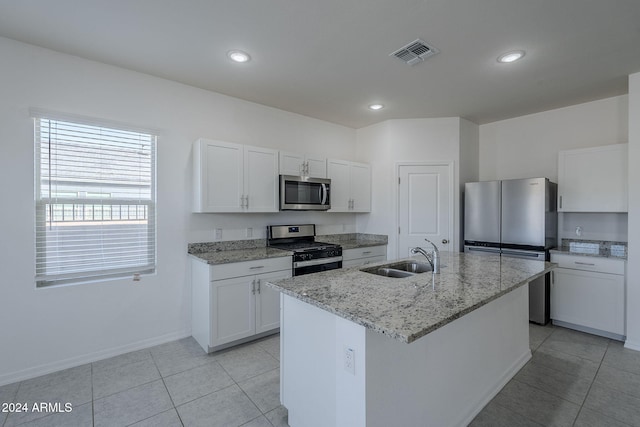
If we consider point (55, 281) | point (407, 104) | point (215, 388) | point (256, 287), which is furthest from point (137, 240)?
point (407, 104)

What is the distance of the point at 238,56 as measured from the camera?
2592 mm

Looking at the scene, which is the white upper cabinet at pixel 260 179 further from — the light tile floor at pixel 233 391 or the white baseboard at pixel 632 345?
the white baseboard at pixel 632 345

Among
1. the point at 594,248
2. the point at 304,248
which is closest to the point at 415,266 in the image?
the point at 304,248

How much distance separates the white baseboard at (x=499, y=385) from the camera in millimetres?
1982

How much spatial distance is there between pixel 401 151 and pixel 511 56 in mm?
1867

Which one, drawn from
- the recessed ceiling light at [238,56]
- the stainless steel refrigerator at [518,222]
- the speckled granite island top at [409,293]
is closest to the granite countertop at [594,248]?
the stainless steel refrigerator at [518,222]

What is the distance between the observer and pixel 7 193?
237 cm

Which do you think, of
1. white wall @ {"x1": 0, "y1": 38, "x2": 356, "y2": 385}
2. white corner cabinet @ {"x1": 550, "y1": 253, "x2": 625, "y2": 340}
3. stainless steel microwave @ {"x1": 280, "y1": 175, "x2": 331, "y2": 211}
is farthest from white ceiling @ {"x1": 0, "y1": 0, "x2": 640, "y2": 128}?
white corner cabinet @ {"x1": 550, "y1": 253, "x2": 625, "y2": 340}

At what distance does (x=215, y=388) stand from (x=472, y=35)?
130 inches

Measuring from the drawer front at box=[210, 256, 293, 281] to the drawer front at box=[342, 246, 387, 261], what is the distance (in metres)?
0.89

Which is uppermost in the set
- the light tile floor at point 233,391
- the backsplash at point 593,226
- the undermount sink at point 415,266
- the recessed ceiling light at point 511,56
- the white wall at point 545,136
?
the recessed ceiling light at point 511,56

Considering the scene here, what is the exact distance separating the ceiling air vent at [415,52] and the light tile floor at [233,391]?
2.72m

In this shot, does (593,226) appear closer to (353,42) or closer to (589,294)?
(589,294)

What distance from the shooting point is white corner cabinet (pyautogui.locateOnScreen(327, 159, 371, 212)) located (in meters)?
4.17
